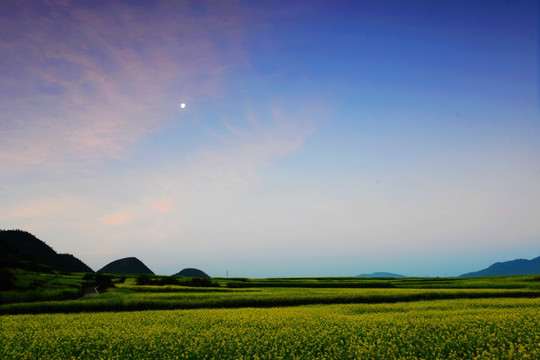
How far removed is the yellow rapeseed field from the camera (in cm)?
1603

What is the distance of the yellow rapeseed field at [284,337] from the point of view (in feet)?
52.6

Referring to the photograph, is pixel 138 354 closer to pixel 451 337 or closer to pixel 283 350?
pixel 283 350

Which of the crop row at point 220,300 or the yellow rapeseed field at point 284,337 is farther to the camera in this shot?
the crop row at point 220,300

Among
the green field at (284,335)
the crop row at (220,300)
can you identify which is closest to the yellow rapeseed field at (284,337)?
the green field at (284,335)

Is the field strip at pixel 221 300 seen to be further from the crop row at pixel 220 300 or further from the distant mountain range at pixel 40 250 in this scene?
the distant mountain range at pixel 40 250

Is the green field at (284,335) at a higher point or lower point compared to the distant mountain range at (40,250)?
lower

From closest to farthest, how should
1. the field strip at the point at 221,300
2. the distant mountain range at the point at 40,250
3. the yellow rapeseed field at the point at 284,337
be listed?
the yellow rapeseed field at the point at 284,337
the field strip at the point at 221,300
the distant mountain range at the point at 40,250

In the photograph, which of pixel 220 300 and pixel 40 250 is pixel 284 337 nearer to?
pixel 220 300

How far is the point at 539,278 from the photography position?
186ft

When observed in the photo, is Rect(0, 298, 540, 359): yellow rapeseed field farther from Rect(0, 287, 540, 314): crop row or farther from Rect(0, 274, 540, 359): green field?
Rect(0, 287, 540, 314): crop row

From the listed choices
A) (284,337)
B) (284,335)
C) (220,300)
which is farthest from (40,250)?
(284,337)

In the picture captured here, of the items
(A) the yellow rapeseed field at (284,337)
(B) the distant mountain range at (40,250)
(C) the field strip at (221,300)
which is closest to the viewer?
(A) the yellow rapeseed field at (284,337)

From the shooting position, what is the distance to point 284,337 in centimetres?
1847

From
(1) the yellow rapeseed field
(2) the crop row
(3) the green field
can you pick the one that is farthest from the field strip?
(1) the yellow rapeseed field
